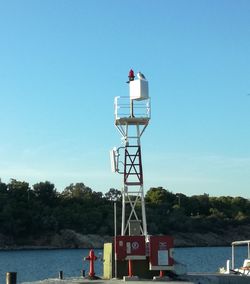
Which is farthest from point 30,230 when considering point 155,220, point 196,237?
point 196,237

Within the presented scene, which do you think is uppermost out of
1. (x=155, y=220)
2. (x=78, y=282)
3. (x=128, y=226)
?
(x=155, y=220)

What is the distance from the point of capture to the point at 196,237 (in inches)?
6806

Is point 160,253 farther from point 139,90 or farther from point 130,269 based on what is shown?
point 139,90

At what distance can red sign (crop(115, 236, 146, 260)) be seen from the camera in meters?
28.1

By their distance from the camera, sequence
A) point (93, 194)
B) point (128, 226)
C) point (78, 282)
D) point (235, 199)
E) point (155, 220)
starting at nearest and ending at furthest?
point (78, 282), point (128, 226), point (155, 220), point (93, 194), point (235, 199)

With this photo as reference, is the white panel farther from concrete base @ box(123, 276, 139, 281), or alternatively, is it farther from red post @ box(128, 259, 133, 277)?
concrete base @ box(123, 276, 139, 281)

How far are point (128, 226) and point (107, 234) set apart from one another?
12463 cm

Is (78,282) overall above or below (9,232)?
below

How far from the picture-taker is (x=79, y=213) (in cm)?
15800

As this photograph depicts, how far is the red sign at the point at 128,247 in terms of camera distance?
1105 inches

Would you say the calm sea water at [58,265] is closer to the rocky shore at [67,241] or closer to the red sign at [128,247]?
the red sign at [128,247]

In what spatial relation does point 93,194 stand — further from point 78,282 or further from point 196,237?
point 78,282

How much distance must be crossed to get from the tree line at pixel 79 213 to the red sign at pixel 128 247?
4486 inches

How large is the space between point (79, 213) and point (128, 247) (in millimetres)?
130795
